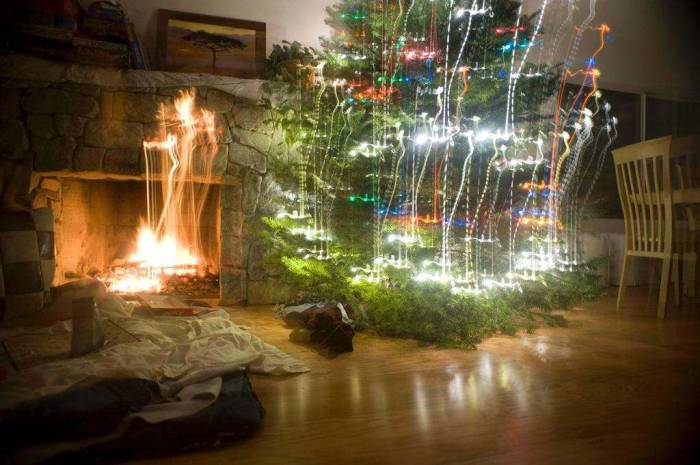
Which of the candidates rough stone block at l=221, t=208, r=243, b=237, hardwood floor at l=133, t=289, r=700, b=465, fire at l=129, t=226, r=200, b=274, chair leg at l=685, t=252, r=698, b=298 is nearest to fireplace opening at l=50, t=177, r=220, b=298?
fire at l=129, t=226, r=200, b=274

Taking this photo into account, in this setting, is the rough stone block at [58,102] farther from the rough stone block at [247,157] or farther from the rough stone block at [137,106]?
the rough stone block at [247,157]

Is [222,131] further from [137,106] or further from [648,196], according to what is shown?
[648,196]

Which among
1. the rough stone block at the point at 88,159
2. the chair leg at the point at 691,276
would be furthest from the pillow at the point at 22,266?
the chair leg at the point at 691,276

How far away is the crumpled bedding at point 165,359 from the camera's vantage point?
1688mm

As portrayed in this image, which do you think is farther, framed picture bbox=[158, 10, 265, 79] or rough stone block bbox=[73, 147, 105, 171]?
framed picture bbox=[158, 10, 265, 79]

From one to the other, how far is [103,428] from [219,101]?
2963 millimetres

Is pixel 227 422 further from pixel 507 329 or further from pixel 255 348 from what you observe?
pixel 507 329

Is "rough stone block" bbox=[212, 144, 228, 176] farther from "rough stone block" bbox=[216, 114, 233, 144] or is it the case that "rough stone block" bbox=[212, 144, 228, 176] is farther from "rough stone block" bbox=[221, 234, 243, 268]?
"rough stone block" bbox=[221, 234, 243, 268]

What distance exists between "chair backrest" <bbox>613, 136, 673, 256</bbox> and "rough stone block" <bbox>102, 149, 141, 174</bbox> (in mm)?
3806

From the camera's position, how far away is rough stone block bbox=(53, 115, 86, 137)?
349cm

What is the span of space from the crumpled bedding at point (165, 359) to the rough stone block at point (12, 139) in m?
1.43

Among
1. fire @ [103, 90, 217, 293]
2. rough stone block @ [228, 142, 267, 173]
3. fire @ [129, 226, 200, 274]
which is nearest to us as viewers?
fire @ [103, 90, 217, 293]

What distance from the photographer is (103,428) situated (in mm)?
1438

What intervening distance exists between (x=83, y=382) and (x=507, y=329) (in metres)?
2.35
